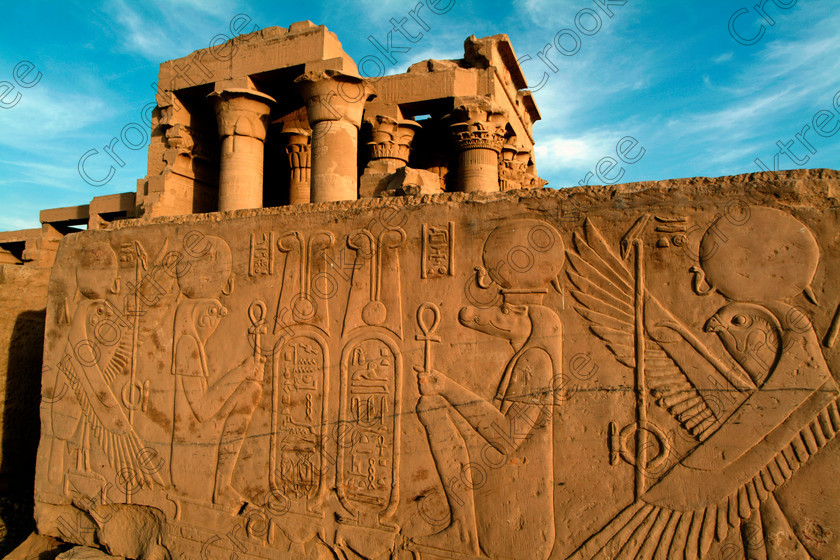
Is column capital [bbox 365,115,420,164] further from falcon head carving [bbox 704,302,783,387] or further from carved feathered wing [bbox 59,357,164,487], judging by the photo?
falcon head carving [bbox 704,302,783,387]

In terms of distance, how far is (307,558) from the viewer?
126 inches

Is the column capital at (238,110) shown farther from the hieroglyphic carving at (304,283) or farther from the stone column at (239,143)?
the hieroglyphic carving at (304,283)

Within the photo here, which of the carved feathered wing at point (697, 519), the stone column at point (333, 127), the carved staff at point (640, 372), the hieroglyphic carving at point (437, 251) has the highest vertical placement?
the stone column at point (333, 127)

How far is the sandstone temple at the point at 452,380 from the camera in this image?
2482mm

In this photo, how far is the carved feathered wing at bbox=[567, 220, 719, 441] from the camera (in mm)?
2570

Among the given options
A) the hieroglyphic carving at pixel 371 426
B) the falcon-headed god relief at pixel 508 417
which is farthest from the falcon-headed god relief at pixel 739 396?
the hieroglyphic carving at pixel 371 426

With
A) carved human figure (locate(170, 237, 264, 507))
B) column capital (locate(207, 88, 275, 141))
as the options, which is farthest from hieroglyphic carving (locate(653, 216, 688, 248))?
column capital (locate(207, 88, 275, 141))

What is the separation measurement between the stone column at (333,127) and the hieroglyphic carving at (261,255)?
4447 mm

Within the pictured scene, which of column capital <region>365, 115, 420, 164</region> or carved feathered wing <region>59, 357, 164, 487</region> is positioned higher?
column capital <region>365, 115, 420, 164</region>

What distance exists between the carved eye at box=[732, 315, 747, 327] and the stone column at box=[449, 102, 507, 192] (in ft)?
22.4

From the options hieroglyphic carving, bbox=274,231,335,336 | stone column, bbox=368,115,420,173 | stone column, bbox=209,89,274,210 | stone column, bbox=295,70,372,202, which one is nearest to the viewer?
hieroglyphic carving, bbox=274,231,335,336

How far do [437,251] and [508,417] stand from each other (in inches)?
38.9

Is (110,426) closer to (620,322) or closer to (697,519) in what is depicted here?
(620,322)

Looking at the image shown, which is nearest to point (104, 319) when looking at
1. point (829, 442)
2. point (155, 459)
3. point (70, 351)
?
point (70, 351)
